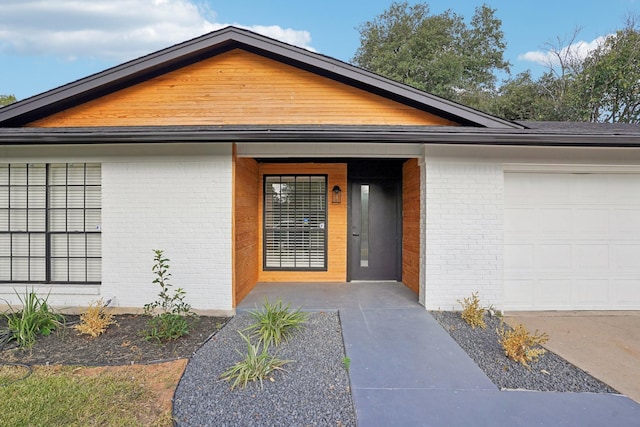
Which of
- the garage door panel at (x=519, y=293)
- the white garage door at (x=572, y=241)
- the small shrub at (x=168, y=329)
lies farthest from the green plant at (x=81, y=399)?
the white garage door at (x=572, y=241)

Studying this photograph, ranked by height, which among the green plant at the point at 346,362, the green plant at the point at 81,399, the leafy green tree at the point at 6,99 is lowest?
the green plant at the point at 81,399

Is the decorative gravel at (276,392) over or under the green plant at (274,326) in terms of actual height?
under

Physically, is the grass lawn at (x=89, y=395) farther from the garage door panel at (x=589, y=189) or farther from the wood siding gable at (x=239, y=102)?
the garage door panel at (x=589, y=189)

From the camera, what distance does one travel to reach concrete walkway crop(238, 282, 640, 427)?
95.3 inches

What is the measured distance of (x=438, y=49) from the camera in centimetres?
2141

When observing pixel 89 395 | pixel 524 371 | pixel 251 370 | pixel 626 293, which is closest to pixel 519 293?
pixel 626 293

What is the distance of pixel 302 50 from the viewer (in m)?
5.03

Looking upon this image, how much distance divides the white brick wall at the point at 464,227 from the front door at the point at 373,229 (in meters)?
1.82

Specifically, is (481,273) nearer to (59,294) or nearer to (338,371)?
(338,371)

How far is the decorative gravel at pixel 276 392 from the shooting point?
241cm

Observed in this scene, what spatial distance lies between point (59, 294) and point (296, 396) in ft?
14.9

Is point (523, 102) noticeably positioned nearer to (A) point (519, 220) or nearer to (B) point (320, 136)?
(A) point (519, 220)

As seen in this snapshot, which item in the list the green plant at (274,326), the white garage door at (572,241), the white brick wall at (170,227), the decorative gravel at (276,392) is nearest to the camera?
the decorative gravel at (276,392)

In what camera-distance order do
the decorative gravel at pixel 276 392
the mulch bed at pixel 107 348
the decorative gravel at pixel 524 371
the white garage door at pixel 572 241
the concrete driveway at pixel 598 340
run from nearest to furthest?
the decorative gravel at pixel 276 392 → the decorative gravel at pixel 524 371 → the concrete driveway at pixel 598 340 → the mulch bed at pixel 107 348 → the white garage door at pixel 572 241
